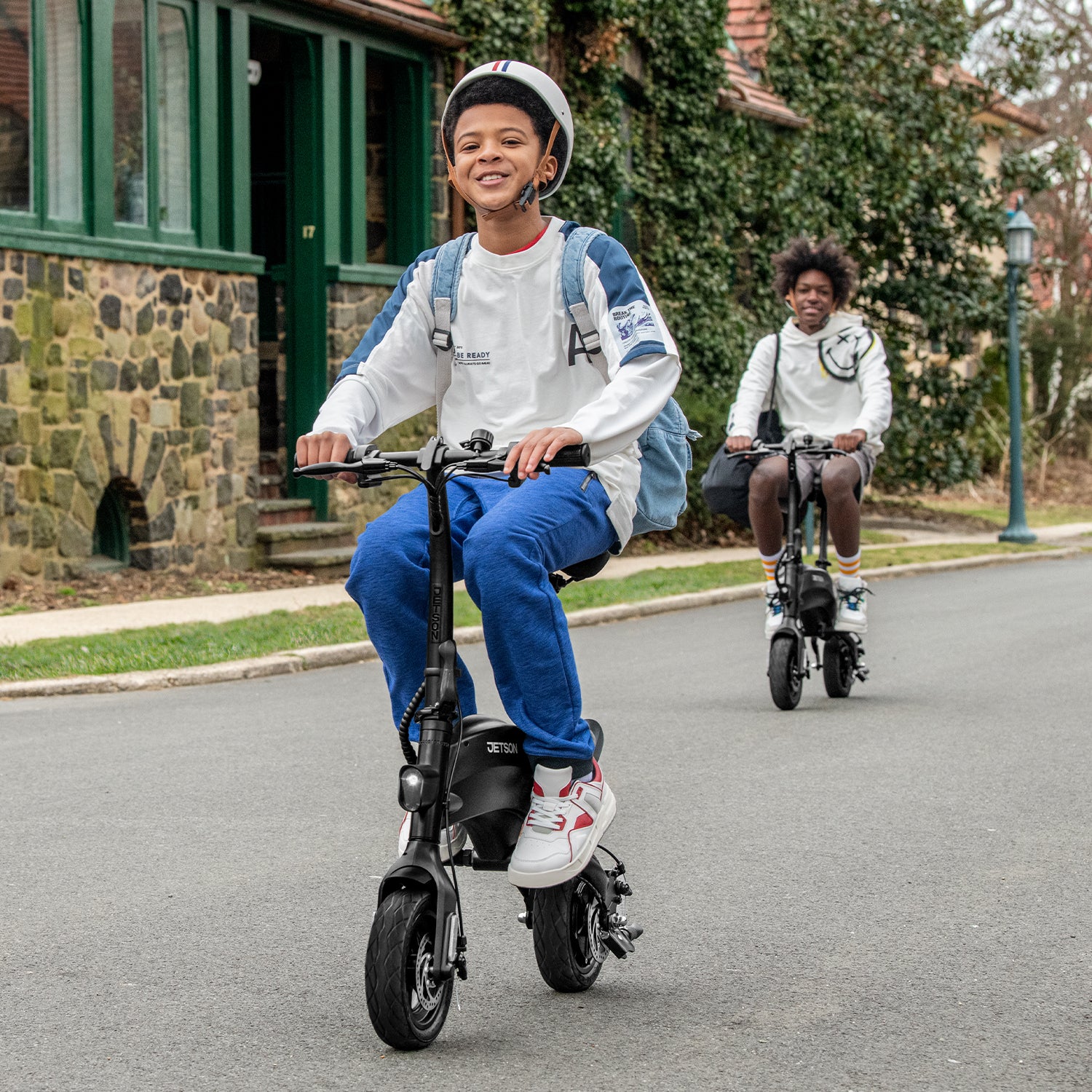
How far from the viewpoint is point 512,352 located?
4.11 m

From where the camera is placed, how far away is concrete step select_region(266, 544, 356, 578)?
14.7 meters

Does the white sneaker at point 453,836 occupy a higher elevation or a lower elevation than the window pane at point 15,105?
lower

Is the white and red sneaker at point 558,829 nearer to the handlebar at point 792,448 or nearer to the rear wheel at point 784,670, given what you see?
the rear wheel at point 784,670

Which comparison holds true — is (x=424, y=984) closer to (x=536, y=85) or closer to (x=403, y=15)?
(x=536, y=85)

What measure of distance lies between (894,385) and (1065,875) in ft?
59.7

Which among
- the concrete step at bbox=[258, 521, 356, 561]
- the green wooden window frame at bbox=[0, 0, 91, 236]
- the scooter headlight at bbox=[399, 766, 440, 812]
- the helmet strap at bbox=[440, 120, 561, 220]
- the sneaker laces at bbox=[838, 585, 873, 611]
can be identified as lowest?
the concrete step at bbox=[258, 521, 356, 561]

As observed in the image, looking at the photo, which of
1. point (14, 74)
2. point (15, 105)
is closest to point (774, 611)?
point (15, 105)

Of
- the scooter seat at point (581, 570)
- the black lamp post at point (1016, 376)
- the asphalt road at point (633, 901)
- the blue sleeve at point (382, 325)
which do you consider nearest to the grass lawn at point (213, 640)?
the asphalt road at point (633, 901)

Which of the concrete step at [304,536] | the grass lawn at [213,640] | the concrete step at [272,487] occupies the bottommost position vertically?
the grass lawn at [213,640]

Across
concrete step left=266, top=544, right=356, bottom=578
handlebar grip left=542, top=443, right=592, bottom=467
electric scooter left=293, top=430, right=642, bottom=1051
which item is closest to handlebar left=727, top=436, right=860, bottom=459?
electric scooter left=293, top=430, right=642, bottom=1051

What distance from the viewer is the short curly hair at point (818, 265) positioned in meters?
8.77

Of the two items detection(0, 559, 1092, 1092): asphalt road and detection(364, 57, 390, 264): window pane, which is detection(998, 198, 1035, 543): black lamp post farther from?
detection(0, 559, 1092, 1092): asphalt road

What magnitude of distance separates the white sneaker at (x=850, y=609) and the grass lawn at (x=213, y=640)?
10.7 ft

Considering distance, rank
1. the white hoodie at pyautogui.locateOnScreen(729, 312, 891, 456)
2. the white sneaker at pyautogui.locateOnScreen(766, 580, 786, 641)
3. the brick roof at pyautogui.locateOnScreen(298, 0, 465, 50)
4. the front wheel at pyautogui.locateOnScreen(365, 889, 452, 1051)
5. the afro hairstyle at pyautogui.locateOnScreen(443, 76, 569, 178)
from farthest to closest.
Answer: the brick roof at pyautogui.locateOnScreen(298, 0, 465, 50) → the white hoodie at pyautogui.locateOnScreen(729, 312, 891, 456) → the white sneaker at pyautogui.locateOnScreen(766, 580, 786, 641) → the afro hairstyle at pyautogui.locateOnScreen(443, 76, 569, 178) → the front wheel at pyautogui.locateOnScreen(365, 889, 452, 1051)
